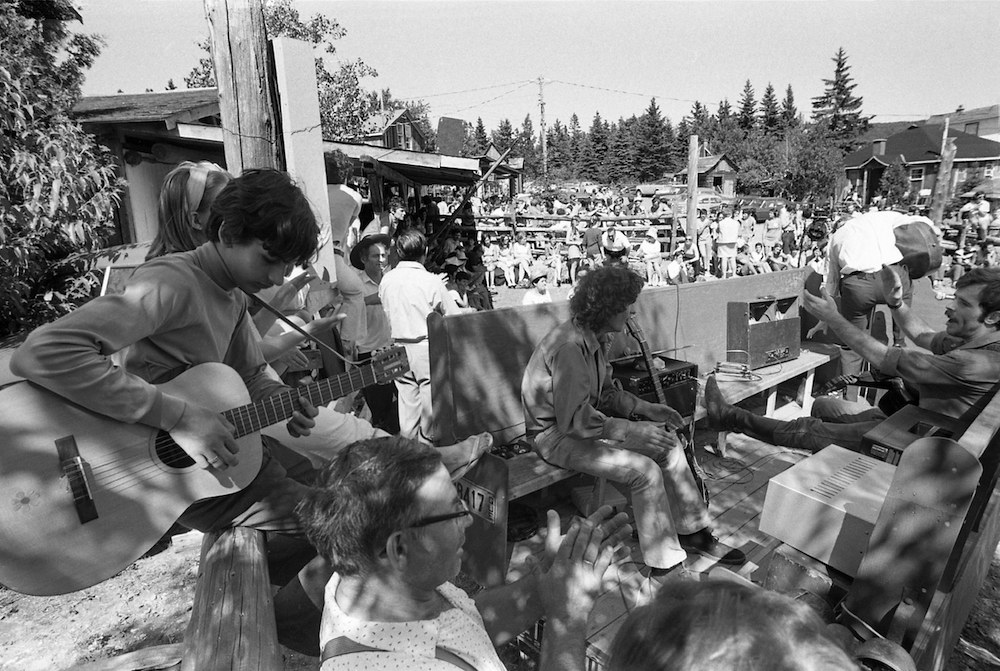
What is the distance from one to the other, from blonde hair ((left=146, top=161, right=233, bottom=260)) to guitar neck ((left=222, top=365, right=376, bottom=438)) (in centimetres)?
70

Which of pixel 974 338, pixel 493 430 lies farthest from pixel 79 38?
pixel 974 338

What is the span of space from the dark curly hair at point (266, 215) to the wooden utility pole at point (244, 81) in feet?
6.60

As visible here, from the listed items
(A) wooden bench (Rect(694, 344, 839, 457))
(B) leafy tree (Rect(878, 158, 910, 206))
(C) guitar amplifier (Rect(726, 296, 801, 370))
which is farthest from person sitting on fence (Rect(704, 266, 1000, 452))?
(B) leafy tree (Rect(878, 158, 910, 206))

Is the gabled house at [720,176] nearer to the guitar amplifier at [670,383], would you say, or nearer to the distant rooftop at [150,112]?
the distant rooftop at [150,112]

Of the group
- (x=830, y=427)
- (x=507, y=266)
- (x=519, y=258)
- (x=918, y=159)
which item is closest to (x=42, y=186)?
(x=830, y=427)

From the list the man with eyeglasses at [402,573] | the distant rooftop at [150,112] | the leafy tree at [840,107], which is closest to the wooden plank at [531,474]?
the man with eyeglasses at [402,573]

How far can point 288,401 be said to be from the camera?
2191 millimetres

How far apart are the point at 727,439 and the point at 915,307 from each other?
341 inches

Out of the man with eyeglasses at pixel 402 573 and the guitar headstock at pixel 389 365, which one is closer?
the man with eyeglasses at pixel 402 573

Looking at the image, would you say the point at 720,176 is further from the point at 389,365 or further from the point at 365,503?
the point at 365,503

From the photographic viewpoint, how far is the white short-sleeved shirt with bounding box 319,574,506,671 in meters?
1.21

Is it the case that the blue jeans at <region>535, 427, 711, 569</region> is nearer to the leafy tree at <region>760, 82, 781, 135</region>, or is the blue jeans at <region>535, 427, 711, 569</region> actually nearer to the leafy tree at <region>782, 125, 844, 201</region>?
the leafy tree at <region>782, 125, 844, 201</region>

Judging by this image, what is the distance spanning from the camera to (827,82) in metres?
87.4

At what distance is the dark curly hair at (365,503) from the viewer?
1.31 meters
